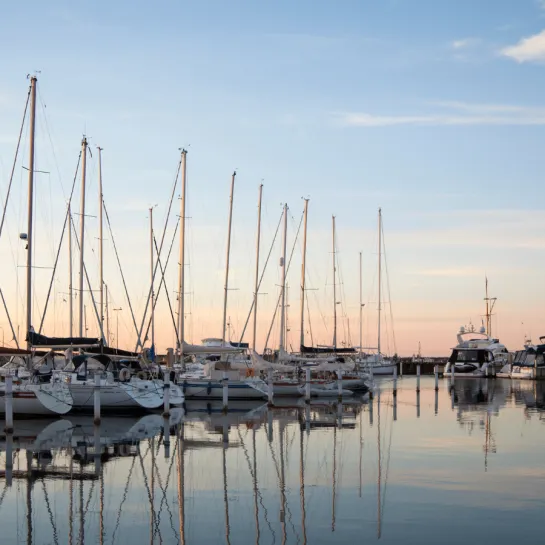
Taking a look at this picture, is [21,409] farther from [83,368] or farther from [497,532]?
[497,532]

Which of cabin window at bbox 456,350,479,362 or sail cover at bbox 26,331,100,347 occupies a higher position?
sail cover at bbox 26,331,100,347

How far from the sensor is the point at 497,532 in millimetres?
14797

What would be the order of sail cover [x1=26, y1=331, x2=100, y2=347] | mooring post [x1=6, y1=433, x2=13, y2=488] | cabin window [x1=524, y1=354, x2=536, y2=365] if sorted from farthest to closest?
cabin window [x1=524, y1=354, x2=536, y2=365] < sail cover [x1=26, y1=331, x2=100, y2=347] < mooring post [x1=6, y1=433, x2=13, y2=488]

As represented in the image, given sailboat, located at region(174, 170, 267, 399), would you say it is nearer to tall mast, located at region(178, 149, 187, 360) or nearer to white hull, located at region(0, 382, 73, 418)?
tall mast, located at region(178, 149, 187, 360)

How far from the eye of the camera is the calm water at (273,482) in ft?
49.5

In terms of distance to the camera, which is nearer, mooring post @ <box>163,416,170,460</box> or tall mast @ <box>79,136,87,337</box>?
mooring post @ <box>163,416,170,460</box>

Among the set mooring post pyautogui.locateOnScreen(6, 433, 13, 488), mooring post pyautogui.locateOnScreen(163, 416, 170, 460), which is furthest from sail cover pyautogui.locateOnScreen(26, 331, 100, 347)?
mooring post pyautogui.locateOnScreen(6, 433, 13, 488)

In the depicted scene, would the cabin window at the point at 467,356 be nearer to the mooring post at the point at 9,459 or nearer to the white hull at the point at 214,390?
the white hull at the point at 214,390

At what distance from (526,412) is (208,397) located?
16.7 m

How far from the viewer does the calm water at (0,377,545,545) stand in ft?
49.5

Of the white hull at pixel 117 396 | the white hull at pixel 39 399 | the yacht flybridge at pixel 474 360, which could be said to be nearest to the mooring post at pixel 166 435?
the white hull at pixel 117 396

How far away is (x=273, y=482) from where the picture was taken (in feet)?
65.7

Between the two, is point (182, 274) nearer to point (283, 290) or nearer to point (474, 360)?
point (283, 290)

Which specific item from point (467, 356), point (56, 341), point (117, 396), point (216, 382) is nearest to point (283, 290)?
point (216, 382)
